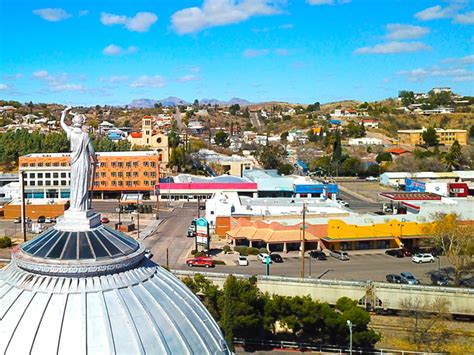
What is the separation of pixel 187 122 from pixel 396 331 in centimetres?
12254

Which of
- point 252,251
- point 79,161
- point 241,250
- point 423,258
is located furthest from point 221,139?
point 79,161

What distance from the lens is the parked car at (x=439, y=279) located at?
31.3 m

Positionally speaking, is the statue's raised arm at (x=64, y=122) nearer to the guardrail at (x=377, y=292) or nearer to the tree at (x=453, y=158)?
the guardrail at (x=377, y=292)

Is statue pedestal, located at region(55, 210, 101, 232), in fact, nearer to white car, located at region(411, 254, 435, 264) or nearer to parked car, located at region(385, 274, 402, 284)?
parked car, located at region(385, 274, 402, 284)

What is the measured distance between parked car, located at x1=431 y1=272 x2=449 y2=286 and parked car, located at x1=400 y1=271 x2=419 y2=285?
109cm

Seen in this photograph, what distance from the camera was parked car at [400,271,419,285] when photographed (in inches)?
1234

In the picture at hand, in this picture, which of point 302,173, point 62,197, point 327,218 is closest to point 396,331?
point 327,218

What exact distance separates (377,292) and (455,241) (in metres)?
9.59

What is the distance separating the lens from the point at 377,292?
1075 inches

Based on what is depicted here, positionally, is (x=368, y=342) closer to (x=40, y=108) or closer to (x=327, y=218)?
(x=327, y=218)

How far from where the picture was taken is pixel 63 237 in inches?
398

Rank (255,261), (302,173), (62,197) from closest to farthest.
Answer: (255,261), (62,197), (302,173)

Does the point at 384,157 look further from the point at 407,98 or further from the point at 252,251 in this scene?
the point at 407,98

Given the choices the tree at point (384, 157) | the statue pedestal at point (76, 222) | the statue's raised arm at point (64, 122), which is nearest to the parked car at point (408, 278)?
the statue pedestal at point (76, 222)
